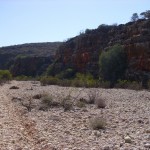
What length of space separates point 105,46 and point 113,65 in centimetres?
1402

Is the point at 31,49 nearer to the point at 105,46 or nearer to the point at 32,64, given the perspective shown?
the point at 32,64

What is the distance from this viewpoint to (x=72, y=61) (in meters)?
80.3

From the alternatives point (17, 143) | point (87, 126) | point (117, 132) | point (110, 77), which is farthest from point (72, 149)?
point (110, 77)

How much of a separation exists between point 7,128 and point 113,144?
17.3ft

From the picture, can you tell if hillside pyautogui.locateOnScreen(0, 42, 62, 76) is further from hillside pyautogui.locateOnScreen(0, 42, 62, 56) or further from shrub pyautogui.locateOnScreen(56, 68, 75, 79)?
shrub pyautogui.locateOnScreen(56, 68, 75, 79)

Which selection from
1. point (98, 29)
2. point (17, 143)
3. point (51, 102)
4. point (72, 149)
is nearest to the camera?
point (72, 149)

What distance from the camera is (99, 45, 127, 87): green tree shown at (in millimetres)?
56812

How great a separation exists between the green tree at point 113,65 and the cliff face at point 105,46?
110cm

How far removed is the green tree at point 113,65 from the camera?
186ft

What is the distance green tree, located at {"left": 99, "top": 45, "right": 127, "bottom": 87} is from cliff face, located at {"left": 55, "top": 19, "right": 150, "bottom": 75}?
3.60 ft

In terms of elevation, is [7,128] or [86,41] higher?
[86,41]

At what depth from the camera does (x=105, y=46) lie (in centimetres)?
7062

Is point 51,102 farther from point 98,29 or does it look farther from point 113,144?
point 98,29

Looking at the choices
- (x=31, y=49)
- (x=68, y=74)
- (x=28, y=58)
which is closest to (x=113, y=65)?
(x=68, y=74)
